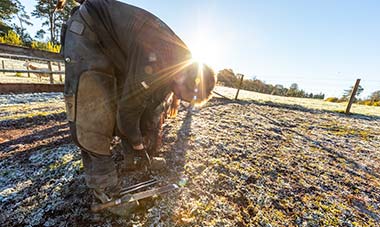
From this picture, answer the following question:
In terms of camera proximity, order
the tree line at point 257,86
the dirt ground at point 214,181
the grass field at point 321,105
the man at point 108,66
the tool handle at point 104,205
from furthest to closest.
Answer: the tree line at point 257,86
the grass field at point 321,105
the dirt ground at point 214,181
the tool handle at point 104,205
the man at point 108,66

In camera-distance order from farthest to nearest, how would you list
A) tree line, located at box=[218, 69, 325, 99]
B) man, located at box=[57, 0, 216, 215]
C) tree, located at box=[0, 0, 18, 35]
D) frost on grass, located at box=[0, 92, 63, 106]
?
tree, located at box=[0, 0, 18, 35], tree line, located at box=[218, 69, 325, 99], frost on grass, located at box=[0, 92, 63, 106], man, located at box=[57, 0, 216, 215]

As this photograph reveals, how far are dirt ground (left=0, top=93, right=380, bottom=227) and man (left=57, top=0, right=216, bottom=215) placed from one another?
648 mm

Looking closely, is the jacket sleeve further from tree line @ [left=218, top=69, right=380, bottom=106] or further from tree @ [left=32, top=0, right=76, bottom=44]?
tree @ [left=32, top=0, right=76, bottom=44]

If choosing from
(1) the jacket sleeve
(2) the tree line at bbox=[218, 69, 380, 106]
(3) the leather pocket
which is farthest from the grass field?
(3) the leather pocket

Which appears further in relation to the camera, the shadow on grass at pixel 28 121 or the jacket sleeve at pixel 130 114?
the shadow on grass at pixel 28 121

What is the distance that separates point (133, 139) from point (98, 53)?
59 cm

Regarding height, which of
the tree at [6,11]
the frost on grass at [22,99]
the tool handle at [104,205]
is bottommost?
the frost on grass at [22,99]

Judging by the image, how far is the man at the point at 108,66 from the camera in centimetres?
97

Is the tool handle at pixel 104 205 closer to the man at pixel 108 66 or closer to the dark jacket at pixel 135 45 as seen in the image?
the man at pixel 108 66

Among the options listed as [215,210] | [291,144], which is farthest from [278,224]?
[291,144]

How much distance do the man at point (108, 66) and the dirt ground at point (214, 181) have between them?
0.65 m

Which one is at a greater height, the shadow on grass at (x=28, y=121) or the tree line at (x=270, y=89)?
the tree line at (x=270, y=89)

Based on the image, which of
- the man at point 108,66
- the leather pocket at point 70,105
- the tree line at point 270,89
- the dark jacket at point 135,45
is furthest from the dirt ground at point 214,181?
the tree line at point 270,89

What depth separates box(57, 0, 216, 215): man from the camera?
97 centimetres
